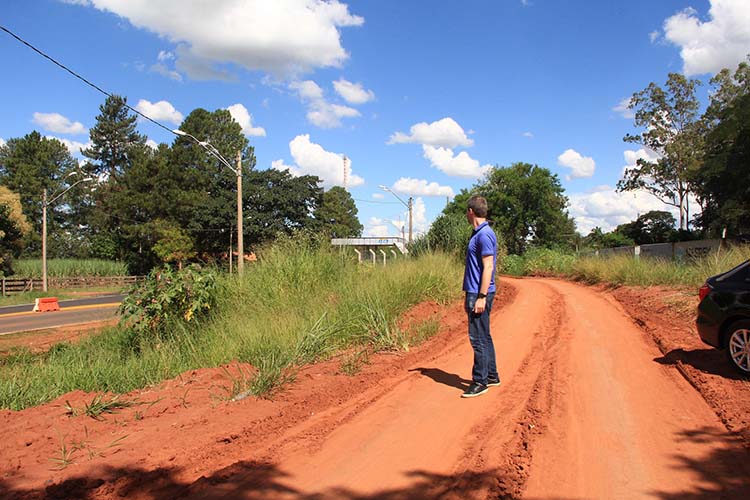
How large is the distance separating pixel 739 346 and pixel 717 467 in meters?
2.95

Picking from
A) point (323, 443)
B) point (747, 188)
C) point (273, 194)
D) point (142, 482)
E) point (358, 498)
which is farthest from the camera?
point (273, 194)

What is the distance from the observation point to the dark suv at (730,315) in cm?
589

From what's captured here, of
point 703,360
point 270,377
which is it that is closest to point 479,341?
point 270,377

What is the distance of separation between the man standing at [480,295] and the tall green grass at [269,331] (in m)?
2.23

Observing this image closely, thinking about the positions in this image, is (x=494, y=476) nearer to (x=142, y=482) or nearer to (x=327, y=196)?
(x=142, y=482)

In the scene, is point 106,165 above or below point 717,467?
above

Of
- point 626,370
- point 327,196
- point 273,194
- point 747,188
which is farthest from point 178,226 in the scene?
point 626,370

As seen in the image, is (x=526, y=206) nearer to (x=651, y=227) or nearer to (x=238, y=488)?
(x=651, y=227)

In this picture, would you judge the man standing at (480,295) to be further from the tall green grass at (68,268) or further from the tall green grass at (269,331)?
the tall green grass at (68,268)

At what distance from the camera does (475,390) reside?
5484 millimetres

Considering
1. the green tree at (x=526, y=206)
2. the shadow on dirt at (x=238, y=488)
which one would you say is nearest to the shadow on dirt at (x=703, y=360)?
Result: the shadow on dirt at (x=238, y=488)

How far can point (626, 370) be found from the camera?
6461 millimetres

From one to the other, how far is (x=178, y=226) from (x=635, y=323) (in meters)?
48.9

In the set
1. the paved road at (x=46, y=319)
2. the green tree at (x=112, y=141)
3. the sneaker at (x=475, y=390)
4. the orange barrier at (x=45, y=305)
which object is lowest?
the paved road at (x=46, y=319)
